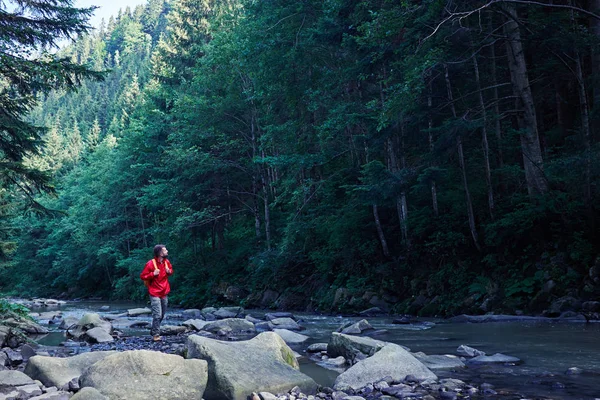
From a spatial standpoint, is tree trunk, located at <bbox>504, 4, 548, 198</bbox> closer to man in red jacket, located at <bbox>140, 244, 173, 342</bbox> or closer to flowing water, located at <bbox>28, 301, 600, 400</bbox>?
flowing water, located at <bbox>28, 301, 600, 400</bbox>

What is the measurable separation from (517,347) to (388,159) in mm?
11058

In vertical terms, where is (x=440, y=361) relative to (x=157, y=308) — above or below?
below

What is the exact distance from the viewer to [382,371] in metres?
6.03

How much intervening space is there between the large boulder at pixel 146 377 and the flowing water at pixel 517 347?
1601 mm

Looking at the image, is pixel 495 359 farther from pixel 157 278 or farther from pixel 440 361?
pixel 157 278

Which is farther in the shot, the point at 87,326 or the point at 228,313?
the point at 228,313

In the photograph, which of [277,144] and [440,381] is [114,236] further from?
[440,381]

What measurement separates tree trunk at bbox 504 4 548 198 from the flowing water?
411 cm

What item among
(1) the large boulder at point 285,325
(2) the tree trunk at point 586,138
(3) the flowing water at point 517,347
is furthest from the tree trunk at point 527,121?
(1) the large boulder at point 285,325

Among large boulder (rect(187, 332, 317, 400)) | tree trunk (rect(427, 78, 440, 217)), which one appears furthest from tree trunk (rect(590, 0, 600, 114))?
large boulder (rect(187, 332, 317, 400))

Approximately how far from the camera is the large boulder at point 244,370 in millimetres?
5527

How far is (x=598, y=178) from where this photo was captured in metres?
11.5

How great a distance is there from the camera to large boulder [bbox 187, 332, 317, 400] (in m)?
5.53

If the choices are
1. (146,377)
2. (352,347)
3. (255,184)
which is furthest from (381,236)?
(146,377)
